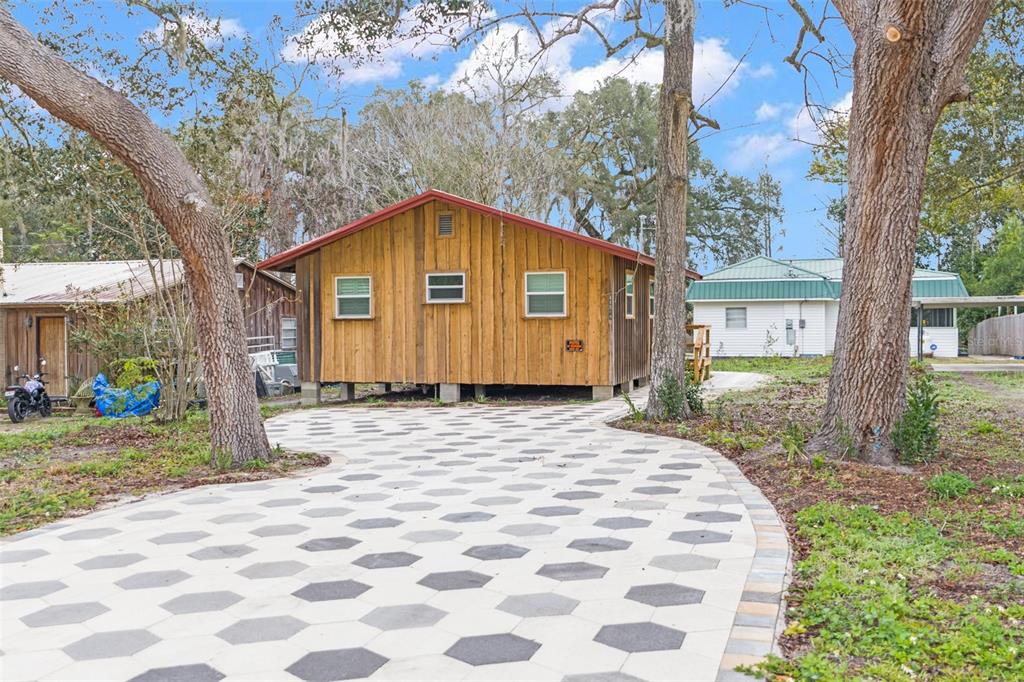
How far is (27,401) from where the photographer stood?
12977 mm

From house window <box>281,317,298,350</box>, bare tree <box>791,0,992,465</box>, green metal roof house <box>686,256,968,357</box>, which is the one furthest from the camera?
green metal roof house <box>686,256,968,357</box>

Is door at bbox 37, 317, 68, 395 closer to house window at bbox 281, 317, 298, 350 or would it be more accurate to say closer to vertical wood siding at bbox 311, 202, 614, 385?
house window at bbox 281, 317, 298, 350

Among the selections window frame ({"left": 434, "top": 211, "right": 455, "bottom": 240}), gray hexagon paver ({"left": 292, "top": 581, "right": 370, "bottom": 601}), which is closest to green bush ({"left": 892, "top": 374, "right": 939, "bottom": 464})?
gray hexagon paver ({"left": 292, "top": 581, "right": 370, "bottom": 601})

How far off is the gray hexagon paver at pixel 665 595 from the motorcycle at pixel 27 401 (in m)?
12.7

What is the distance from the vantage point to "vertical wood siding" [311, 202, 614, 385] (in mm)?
12742

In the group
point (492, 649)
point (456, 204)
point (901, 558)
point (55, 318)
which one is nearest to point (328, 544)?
point (492, 649)

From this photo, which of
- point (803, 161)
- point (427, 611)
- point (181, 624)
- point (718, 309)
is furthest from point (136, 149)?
point (718, 309)

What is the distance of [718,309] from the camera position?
2619cm

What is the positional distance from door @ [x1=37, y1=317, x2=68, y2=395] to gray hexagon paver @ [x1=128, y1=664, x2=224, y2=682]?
1496 centimetres

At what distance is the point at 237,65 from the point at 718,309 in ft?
66.2

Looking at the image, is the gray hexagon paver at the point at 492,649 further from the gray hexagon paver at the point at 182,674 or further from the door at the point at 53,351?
the door at the point at 53,351

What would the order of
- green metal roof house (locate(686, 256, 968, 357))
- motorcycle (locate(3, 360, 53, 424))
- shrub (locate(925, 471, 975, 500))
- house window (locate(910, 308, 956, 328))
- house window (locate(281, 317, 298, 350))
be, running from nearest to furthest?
1. shrub (locate(925, 471, 975, 500))
2. motorcycle (locate(3, 360, 53, 424))
3. house window (locate(281, 317, 298, 350))
4. green metal roof house (locate(686, 256, 968, 357))
5. house window (locate(910, 308, 956, 328))

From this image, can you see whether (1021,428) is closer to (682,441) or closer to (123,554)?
(682,441)

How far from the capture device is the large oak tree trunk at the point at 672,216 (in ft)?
30.1
